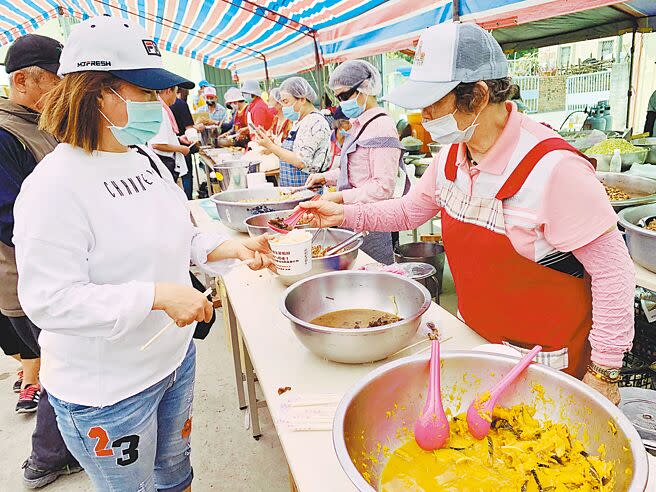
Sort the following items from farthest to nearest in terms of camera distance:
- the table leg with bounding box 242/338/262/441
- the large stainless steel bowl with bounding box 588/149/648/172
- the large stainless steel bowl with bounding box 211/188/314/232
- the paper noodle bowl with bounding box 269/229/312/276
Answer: the large stainless steel bowl with bounding box 588/149/648/172
the large stainless steel bowl with bounding box 211/188/314/232
the table leg with bounding box 242/338/262/441
the paper noodle bowl with bounding box 269/229/312/276

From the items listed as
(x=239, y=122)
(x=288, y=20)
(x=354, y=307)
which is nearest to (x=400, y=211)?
(x=354, y=307)

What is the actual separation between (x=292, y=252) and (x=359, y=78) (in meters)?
1.67

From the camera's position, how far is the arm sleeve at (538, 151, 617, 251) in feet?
3.98

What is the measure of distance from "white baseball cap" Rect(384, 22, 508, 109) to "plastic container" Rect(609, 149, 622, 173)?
220cm

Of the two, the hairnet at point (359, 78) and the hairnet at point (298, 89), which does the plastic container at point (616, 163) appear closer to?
the hairnet at point (359, 78)

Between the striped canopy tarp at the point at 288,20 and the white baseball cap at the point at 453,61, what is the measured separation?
1.68m

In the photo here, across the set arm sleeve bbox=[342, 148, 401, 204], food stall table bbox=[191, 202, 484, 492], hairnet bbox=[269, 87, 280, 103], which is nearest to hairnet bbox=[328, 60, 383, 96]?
arm sleeve bbox=[342, 148, 401, 204]

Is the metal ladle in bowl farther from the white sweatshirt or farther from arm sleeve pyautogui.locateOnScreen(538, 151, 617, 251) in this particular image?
the white sweatshirt

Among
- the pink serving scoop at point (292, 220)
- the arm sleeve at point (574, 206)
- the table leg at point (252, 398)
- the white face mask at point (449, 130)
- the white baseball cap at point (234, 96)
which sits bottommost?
the table leg at point (252, 398)

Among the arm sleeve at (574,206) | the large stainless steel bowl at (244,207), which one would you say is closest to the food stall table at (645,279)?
the arm sleeve at (574,206)

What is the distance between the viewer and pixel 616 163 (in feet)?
10.1

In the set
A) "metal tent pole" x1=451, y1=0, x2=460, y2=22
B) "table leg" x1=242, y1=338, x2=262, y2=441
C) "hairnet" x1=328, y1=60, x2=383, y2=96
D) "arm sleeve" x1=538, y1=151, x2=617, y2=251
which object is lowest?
"table leg" x1=242, y1=338, x2=262, y2=441

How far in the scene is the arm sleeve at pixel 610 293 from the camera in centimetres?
124

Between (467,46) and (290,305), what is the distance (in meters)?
1.01
